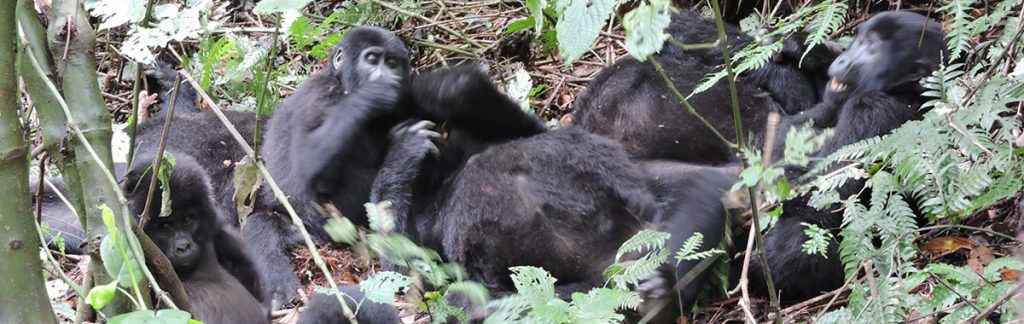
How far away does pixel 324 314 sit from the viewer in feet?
10.1

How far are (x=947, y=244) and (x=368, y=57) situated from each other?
2.50 metres

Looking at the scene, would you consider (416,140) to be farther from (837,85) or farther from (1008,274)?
(1008,274)

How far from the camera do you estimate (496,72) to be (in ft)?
17.9

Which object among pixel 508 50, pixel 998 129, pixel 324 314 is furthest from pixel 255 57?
pixel 998 129

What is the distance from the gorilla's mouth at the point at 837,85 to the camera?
383 cm

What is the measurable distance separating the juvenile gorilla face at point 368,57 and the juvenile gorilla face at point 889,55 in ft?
5.99

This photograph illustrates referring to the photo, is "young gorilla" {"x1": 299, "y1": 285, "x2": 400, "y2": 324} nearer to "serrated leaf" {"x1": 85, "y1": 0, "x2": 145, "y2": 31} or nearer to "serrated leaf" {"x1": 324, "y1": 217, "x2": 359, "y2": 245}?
"serrated leaf" {"x1": 324, "y1": 217, "x2": 359, "y2": 245}

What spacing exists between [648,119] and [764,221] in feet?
4.05

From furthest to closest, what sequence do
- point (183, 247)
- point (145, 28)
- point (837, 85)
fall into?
point (837, 85) → point (183, 247) → point (145, 28)

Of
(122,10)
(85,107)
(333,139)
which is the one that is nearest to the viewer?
(85,107)

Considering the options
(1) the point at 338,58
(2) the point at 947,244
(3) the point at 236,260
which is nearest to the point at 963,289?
(2) the point at 947,244

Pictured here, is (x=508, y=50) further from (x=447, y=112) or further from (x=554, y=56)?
(x=447, y=112)

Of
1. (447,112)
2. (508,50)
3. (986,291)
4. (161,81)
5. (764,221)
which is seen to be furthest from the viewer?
(161,81)

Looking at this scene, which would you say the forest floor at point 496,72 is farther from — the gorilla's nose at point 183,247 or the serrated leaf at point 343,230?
the serrated leaf at point 343,230
